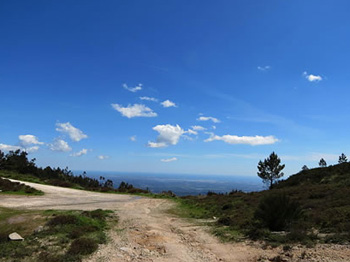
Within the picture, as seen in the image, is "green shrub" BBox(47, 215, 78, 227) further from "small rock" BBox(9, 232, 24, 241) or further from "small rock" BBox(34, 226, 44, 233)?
"small rock" BBox(9, 232, 24, 241)

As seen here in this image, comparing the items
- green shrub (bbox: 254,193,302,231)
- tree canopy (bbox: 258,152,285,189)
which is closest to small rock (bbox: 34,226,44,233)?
green shrub (bbox: 254,193,302,231)

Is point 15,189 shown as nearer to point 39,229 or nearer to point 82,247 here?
point 39,229

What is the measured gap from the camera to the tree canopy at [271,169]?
51.5m

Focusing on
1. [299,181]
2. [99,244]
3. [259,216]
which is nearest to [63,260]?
[99,244]

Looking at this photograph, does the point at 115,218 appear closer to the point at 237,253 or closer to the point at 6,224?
the point at 6,224

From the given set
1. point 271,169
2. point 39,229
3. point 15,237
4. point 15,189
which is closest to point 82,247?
point 15,237

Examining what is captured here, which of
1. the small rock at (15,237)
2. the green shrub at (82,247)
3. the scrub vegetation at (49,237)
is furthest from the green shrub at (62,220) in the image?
the green shrub at (82,247)

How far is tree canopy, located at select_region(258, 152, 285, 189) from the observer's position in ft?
169

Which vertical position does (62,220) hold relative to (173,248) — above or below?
above

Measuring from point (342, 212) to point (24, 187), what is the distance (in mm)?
30402

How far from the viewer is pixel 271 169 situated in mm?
51938

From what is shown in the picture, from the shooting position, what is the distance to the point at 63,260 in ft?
24.8

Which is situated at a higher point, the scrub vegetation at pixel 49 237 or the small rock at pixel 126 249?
the scrub vegetation at pixel 49 237

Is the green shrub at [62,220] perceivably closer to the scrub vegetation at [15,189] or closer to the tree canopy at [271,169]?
the scrub vegetation at [15,189]
